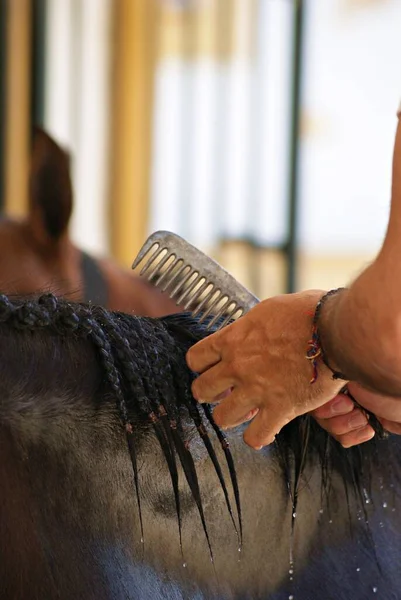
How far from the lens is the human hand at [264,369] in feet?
1.72

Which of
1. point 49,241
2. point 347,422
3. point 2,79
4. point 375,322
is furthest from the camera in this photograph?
point 2,79

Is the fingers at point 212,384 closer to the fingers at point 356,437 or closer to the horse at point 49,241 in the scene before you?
the fingers at point 356,437

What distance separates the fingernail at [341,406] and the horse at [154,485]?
28 millimetres

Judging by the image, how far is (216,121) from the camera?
3285 mm

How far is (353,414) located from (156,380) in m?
0.13

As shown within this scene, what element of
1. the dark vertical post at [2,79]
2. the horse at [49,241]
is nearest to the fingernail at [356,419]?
the horse at [49,241]

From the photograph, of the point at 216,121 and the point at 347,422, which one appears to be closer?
the point at 347,422

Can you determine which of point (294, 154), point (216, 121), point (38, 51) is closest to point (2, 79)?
point (38, 51)

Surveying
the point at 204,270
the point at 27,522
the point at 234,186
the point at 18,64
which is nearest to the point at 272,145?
the point at 234,186

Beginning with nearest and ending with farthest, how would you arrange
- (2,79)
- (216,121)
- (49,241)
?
(49,241) < (2,79) < (216,121)

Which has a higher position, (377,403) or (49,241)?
(377,403)

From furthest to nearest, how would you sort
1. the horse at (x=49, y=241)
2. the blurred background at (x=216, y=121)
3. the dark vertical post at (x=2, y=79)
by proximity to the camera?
the blurred background at (x=216, y=121)
the dark vertical post at (x=2, y=79)
the horse at (x=49, y=241)

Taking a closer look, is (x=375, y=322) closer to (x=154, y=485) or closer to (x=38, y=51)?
(x=154, y=485)

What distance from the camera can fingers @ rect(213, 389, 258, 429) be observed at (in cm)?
53
